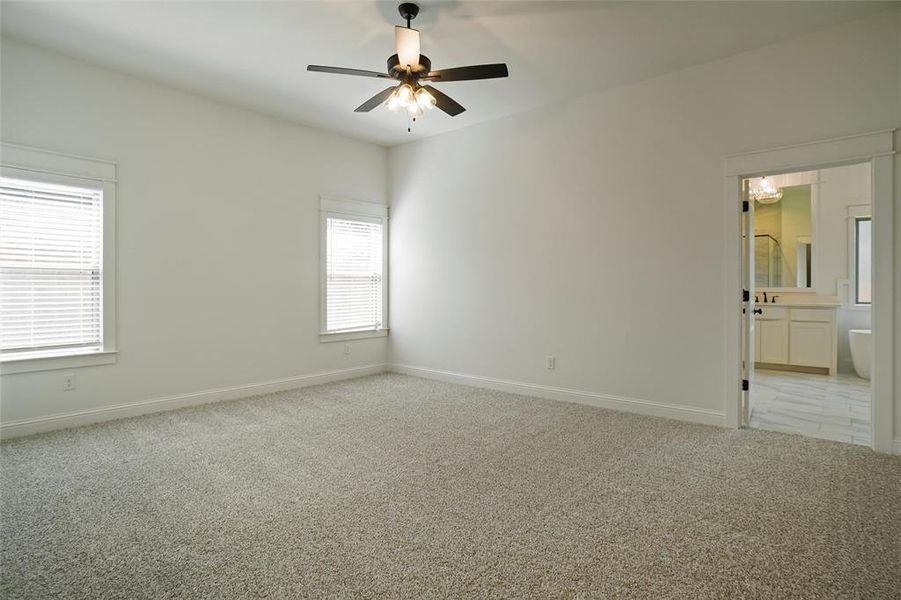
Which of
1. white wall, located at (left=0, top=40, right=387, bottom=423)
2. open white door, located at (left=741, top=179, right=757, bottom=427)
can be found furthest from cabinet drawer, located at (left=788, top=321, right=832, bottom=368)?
white wall, located at (left=0, top=40, right=387, bottom=423)

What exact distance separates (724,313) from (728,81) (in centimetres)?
183

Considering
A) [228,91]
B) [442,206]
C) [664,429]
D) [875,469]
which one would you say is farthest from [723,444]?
[228,91]

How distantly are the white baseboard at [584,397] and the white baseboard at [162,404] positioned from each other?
108 cm

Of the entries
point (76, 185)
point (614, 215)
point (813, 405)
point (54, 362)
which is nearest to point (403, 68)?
point (614, 215)

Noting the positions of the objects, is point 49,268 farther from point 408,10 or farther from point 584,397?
point 584,397

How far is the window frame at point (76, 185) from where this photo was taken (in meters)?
3.55

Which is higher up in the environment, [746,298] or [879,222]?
[879,222]

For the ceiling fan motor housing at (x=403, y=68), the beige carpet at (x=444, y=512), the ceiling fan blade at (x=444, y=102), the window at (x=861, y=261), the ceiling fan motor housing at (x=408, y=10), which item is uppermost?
the ceiling fan motor housing at (x=408, y=10)

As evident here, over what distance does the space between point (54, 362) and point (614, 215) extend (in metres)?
4.83

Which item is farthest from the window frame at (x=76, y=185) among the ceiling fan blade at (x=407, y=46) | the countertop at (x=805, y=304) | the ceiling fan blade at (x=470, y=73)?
the countertop at (x=805, y=304)

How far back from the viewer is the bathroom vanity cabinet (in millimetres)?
6160

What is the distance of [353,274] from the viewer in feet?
19.5

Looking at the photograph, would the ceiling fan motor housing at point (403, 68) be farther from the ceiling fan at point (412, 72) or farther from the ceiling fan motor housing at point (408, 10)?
the ceiling fan motor housing at point (408, 10)

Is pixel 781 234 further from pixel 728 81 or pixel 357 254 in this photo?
pixel 357 254
